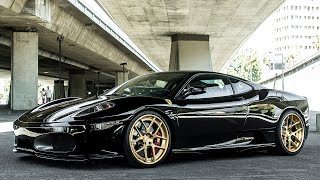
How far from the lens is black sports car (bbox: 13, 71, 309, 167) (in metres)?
5.11

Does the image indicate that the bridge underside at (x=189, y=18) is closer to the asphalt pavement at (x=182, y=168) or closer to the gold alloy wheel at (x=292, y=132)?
the gold alloy wheel at (x=292, y=132)

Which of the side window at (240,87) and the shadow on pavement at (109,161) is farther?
the side window at (240,87)

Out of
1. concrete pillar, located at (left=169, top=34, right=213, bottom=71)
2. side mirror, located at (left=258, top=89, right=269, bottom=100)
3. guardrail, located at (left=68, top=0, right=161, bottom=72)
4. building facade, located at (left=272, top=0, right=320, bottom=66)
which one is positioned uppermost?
building facade, located at (left=272, top=0, right=320, bottom=66)

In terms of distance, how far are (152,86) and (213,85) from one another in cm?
76

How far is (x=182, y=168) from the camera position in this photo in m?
5.43

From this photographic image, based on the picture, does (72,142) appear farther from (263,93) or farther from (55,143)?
(263,93)

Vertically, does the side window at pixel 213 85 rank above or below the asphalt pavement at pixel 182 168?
above

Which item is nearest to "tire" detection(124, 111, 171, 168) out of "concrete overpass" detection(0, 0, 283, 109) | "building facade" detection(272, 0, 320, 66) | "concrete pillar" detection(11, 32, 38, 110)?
"concrete overpass" detection(0, 0, 283, 109)

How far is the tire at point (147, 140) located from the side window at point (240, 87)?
1326 millimetres

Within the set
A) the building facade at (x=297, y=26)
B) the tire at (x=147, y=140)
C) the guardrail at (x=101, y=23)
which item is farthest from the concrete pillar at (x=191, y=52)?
the building facade at (x=297, y=26)

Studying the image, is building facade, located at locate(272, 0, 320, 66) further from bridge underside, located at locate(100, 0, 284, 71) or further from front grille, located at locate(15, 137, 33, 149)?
front grille, located at locate(15, 137, 33, 149)

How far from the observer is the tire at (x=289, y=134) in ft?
21.6

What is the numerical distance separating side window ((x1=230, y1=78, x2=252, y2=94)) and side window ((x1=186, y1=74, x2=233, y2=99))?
91mm

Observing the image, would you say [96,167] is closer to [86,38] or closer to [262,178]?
[262,178]
